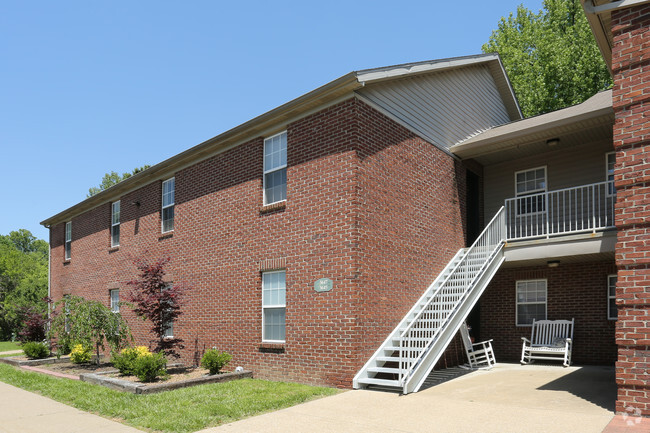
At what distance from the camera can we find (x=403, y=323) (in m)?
11.2

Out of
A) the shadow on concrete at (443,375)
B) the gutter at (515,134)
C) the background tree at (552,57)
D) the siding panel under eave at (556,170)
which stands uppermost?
the background tree at (552,57)

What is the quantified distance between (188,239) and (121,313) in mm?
4773

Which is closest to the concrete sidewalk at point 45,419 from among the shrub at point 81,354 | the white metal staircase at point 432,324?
the white metal staircase at point 432,324

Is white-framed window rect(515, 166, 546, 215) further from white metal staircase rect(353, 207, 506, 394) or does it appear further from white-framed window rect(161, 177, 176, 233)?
white-framed window rect(161, 177, 176, 233)

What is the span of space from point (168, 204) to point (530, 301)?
11.0 m

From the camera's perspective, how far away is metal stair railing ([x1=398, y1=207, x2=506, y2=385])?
33.0 ft

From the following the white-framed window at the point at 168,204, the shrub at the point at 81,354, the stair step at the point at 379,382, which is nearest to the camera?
the stair step at the point at 379,382

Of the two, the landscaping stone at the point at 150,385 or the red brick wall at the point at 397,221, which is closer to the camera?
the landscaping stone at the point at 150,385

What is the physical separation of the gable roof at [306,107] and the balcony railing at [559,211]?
428 cm

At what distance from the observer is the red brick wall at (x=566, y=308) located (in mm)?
13172

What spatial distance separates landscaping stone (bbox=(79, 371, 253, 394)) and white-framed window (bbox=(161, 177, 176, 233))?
201 inches

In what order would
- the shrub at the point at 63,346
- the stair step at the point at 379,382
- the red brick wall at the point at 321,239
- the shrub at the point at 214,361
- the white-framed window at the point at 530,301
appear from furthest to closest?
the shrub at the point at 63,346 → the white-framed window at the point at 530,301 → the shrub at the point at 214,361 → the red brick wall at the point at 321,239 → the stair step at the point at 379,382

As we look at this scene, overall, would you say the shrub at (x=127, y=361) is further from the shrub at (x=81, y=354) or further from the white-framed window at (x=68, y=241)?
the white-framed window at (x=68, y=241)

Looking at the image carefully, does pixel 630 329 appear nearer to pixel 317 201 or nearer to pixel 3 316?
pixel 317 201
